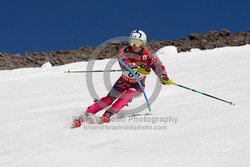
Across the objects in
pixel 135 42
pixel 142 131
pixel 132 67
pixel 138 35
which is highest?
pixel 138 35

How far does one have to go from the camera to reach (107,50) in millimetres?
30219

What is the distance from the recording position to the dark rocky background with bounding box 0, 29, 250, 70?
2753 cm

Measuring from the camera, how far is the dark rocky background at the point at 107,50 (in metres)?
27.5

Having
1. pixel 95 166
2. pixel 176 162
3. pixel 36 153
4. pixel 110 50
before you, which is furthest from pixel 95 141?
pixel 110 50

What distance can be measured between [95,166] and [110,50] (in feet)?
83.4

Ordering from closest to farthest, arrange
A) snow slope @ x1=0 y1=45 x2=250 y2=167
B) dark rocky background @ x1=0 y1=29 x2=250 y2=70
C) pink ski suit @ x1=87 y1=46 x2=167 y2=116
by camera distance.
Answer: snow slope @ x1=0 y1=45 x2=250 y2=167 < pink ski suit @ x1=87 y1=46 x2=167 y2=116 < dark rocky background @ x1=0 y1=29 x2=250 y2=70

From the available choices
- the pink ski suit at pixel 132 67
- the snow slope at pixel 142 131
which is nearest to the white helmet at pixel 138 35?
the pink ski suit at pixel 132 67

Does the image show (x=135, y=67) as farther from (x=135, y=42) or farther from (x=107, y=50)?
(x=107, y=50)

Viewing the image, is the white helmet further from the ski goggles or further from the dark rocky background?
the dark rocky background

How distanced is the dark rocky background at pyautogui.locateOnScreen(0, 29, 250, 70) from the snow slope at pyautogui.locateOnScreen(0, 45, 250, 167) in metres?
14.6

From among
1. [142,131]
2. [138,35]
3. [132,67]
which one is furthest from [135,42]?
[142,131]

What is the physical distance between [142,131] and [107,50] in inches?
947

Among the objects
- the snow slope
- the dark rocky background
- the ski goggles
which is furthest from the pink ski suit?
the dark rocky background

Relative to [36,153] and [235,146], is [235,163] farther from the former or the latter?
[36,153]
